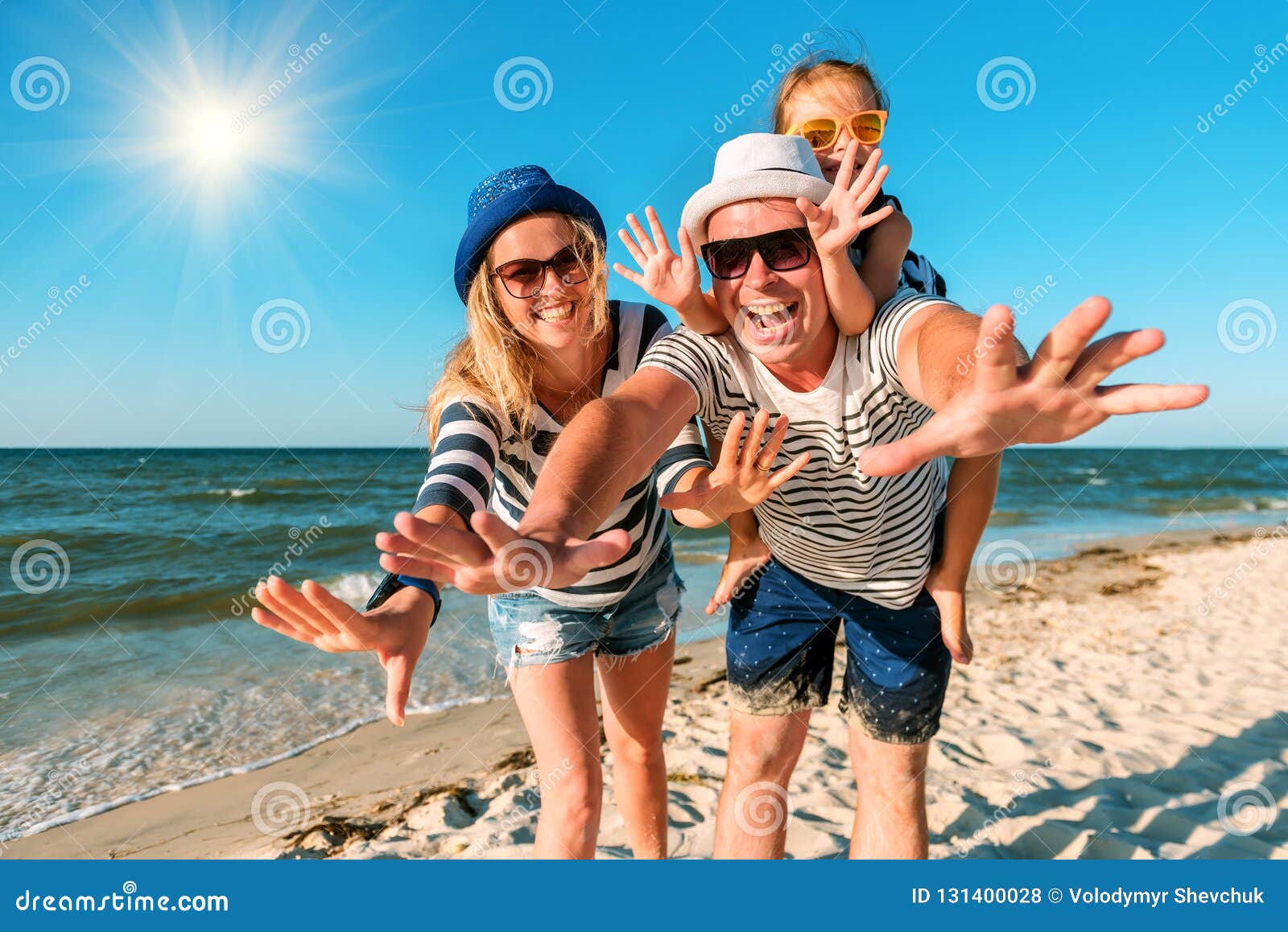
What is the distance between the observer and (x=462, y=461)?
7.33ft

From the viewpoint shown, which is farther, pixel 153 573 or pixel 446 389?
pixel 153 573

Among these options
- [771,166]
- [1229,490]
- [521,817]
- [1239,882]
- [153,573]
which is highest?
[1229,490]

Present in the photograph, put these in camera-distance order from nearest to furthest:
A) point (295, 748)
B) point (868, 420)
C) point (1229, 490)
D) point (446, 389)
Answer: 1. point (868, 420)
2. point (446, 389)
3. point (295, 748)
4. point (1229, 490)

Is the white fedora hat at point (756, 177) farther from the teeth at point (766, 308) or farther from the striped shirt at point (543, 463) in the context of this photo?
the striped shirt at point (543, 463)

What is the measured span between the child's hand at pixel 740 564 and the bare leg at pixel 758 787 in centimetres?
47

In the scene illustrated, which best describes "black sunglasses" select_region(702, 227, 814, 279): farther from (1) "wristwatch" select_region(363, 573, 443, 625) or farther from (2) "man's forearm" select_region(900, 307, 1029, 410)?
(1) "wristwatch" select_region(363, 573, 443, 625)

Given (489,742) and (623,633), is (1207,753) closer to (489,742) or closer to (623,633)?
(623,633)

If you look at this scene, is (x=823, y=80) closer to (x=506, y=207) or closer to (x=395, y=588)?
(x=506, y=207)

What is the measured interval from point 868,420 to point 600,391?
947mm

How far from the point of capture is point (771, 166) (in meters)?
2.32

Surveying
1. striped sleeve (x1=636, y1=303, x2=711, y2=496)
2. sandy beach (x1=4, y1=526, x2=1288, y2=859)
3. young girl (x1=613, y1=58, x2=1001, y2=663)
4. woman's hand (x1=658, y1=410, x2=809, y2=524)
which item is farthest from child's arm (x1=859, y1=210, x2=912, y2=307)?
sandy beach (x1=4, y1=526, x2=1288, y2=859)

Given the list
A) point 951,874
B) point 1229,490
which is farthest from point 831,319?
point 1229,490

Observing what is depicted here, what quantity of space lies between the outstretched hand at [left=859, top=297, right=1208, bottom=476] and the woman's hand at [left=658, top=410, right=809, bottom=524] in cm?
65

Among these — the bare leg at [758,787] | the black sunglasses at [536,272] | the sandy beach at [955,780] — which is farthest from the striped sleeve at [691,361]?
the sandy beach at [955,780]
